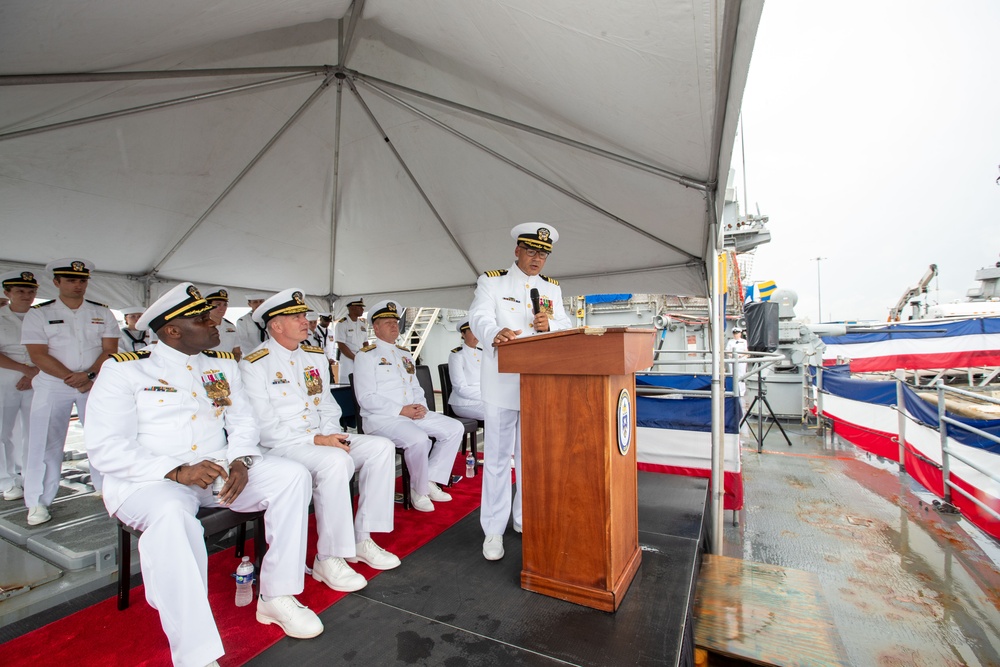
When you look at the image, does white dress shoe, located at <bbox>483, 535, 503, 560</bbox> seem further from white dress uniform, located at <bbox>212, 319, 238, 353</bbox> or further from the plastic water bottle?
white dress uniform, located at <bbox>212, 319, 238, 353</bbox>

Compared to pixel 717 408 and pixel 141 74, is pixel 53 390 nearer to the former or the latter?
pixel 141 74

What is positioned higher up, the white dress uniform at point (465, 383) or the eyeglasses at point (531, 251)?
the eyeglasses at point (531, 251)

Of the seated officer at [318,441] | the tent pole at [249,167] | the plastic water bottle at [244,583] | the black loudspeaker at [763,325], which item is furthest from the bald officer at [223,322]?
the black loudspeaker at [763,325]

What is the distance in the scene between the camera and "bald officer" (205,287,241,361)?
178 inches

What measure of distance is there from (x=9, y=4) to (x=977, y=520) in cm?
693

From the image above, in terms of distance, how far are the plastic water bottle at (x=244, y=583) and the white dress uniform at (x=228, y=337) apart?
384 cm

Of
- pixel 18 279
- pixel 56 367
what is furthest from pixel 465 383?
pixel 18 279

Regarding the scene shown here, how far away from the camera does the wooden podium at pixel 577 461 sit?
1.92 m

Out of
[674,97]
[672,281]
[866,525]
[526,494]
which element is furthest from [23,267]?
[866,525]

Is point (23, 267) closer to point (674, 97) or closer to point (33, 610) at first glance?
point (33, 610)

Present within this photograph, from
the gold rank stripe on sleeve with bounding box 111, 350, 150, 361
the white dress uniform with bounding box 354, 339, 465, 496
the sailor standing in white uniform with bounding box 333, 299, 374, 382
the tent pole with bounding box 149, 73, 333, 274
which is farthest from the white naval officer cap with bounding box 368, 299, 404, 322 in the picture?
the sailor standing in white uniform with bounding box 333, 299, 374, 382

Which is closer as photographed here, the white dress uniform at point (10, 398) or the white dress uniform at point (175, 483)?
the white dress uniform at point (175, 483)

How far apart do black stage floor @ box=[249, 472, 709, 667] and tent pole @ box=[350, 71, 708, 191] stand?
2.38 meters

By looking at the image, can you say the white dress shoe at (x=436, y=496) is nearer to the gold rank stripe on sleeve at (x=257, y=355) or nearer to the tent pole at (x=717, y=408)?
the gold rank stripe on sleeve at (x=257, y=355)
